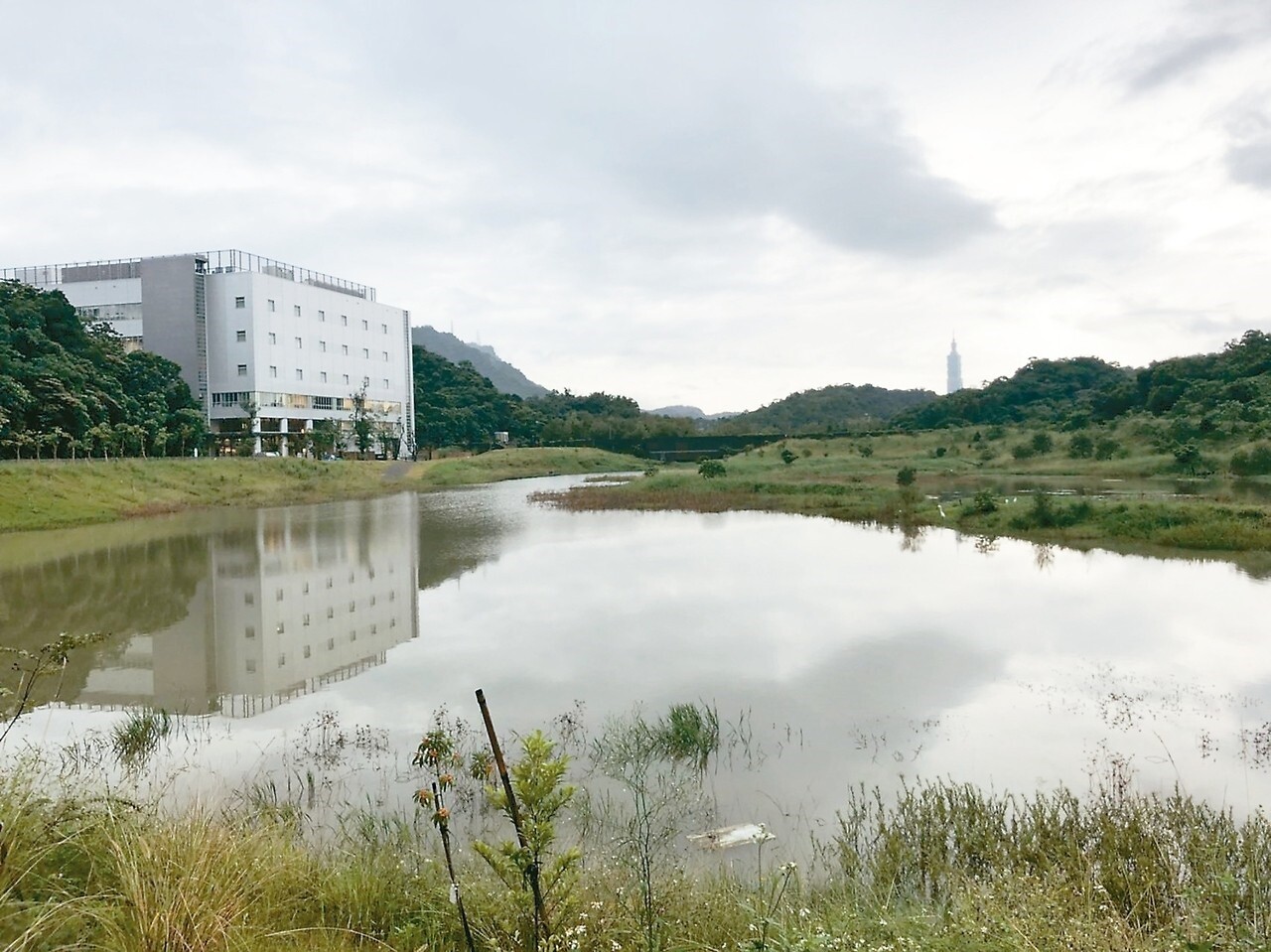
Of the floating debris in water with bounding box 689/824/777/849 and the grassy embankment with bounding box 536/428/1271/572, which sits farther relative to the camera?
the grassy embankment with bounding box 536/428/1271/572

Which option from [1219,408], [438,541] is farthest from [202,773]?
[1219,408]

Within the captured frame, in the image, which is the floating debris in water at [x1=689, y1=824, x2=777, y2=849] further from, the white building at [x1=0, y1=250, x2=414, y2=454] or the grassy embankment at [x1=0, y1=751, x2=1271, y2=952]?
the white building at [x1=0, y1=250, x2=414, y2=454]

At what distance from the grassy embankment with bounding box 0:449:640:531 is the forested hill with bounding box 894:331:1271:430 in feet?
140

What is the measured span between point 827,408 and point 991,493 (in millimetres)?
90299

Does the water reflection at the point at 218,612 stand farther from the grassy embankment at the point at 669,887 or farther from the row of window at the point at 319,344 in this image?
the row of window at the point at 319,344

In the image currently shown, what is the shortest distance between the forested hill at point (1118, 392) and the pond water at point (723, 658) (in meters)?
33.8

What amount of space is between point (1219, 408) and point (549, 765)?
163 ft

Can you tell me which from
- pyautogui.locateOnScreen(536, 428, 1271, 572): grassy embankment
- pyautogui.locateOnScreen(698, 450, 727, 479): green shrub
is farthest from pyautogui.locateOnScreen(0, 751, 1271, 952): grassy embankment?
pyautogui.locateOnScreen(698, 450, 727, 479): green shrub

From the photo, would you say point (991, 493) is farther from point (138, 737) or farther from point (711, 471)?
point (138, 737)

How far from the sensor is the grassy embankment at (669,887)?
333 centimetres

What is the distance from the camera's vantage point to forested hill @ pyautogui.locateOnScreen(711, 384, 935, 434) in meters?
109

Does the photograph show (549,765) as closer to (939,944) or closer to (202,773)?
(939,944)

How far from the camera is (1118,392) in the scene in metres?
55.6

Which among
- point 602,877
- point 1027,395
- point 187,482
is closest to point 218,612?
point 602,877
